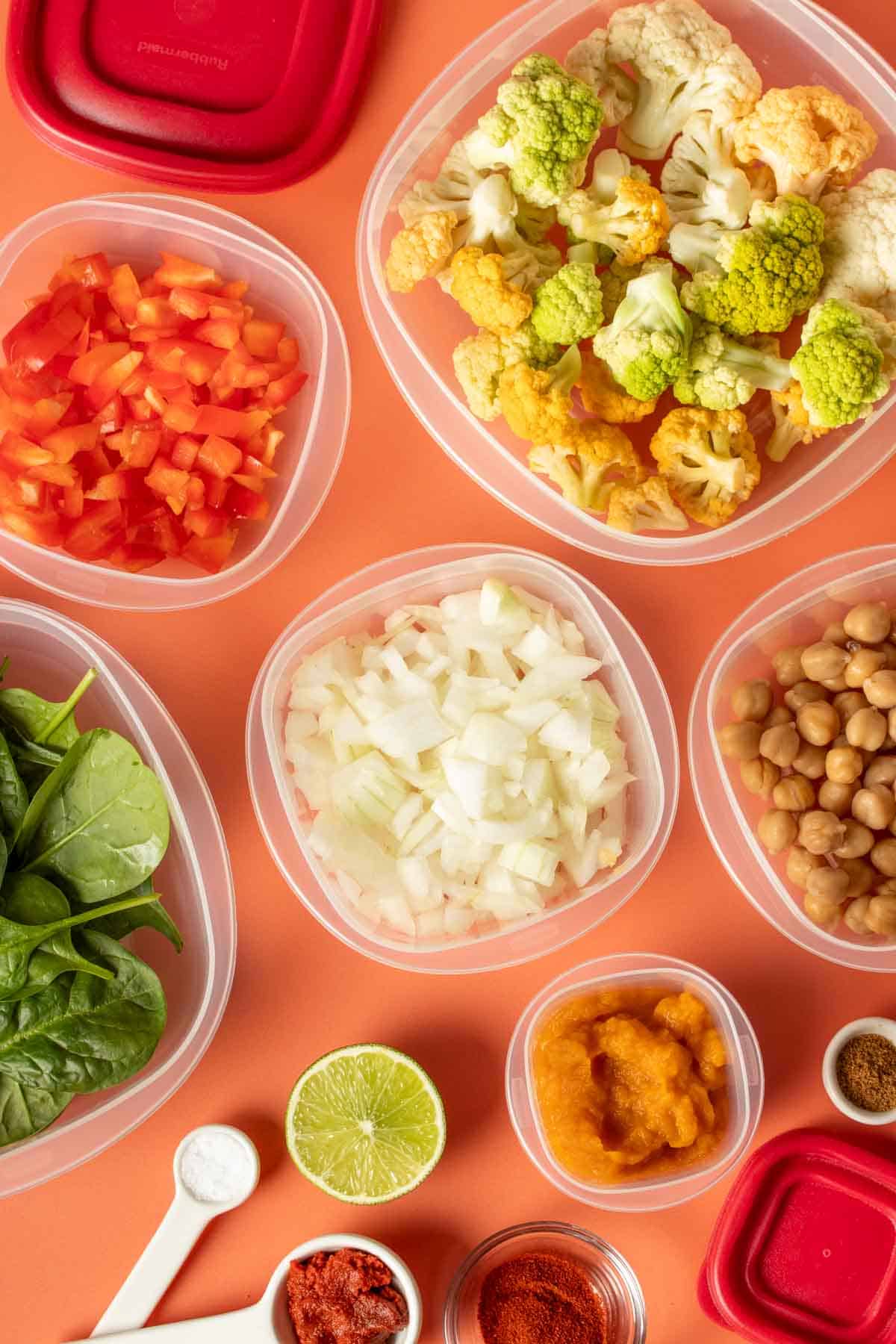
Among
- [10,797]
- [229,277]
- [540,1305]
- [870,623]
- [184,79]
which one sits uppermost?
[184,79]

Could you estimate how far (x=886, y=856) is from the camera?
1609mm

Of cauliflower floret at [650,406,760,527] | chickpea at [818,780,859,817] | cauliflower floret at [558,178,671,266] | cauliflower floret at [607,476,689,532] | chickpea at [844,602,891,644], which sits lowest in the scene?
chickpea at [818,780,859,817]

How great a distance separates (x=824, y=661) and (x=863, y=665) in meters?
0.05

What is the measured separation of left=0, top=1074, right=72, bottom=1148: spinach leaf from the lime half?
33 cm

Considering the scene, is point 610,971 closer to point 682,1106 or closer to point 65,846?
point 682,1106

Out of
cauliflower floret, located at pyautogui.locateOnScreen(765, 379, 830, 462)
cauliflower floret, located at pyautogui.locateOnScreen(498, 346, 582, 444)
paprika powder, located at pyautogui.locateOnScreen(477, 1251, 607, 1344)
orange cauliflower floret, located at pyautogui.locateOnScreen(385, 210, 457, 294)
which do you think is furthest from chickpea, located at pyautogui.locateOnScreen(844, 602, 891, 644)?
paprika powder, located at pyautogui.locateOnScreen(477, 1251, 607, 1344)

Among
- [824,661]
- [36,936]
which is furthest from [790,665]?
[36,936]

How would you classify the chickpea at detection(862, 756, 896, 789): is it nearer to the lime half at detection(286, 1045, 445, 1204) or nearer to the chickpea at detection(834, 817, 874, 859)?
the chickpea at detection(834, 817, 874, 859)

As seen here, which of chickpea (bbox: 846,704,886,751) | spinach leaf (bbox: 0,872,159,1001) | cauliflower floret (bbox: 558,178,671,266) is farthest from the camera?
chickpea (bbox: 846,704,886,751)

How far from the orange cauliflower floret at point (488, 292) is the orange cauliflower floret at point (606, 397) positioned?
136 mm

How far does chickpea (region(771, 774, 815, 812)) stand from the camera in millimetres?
1626

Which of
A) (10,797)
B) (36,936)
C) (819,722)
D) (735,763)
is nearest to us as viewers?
(36,936)

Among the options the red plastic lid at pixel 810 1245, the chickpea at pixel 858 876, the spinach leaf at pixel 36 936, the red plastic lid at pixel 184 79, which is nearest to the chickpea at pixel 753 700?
the chickpea at pixel 858 876

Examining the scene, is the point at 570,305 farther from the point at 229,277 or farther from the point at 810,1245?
the point at 810,1245
